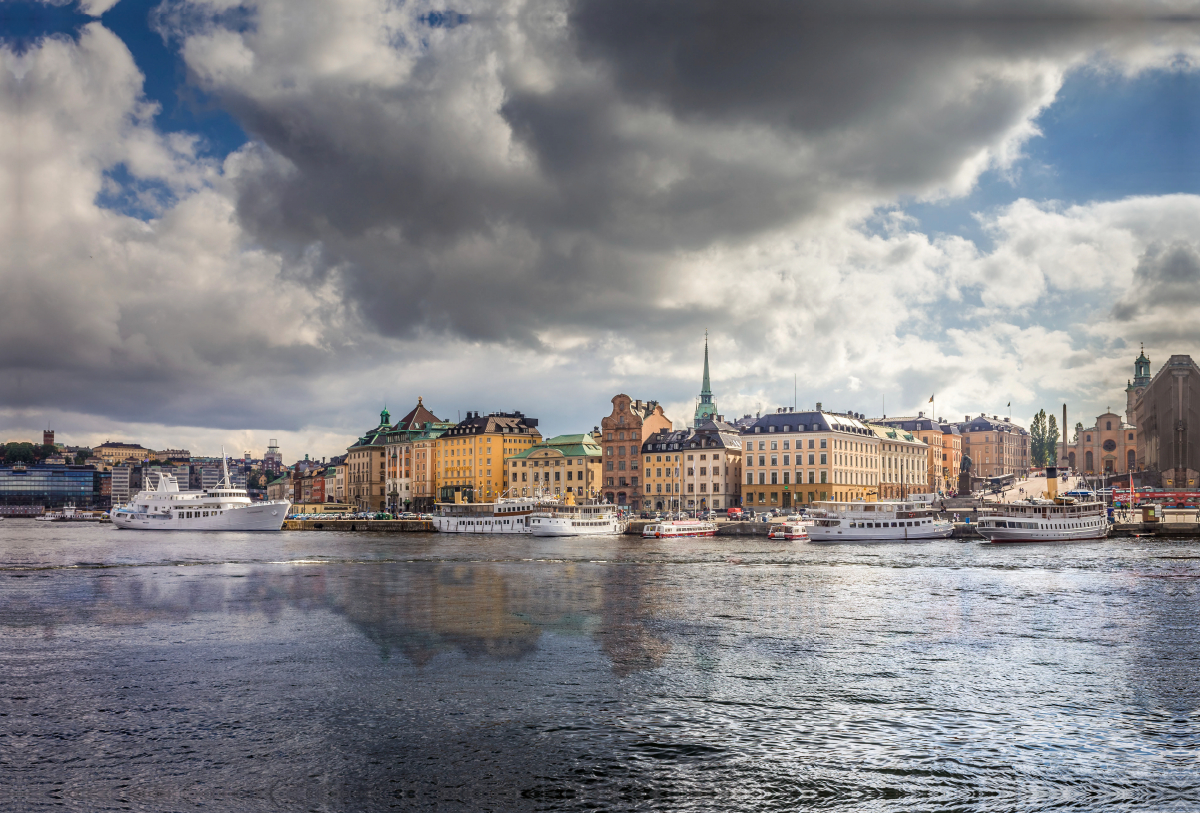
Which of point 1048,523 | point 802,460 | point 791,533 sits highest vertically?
point 802,460

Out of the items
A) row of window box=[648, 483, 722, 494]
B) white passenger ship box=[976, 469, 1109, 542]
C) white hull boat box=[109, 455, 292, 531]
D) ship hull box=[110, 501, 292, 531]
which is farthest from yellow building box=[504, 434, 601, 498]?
white passenger ship box=[976, 469, 1109, 542]

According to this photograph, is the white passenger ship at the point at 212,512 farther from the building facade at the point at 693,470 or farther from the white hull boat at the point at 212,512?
the building facade at the point at 693,470

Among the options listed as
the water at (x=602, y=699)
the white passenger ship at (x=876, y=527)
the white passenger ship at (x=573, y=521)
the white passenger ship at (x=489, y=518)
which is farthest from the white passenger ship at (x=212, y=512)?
the water at (x=602, y=699)

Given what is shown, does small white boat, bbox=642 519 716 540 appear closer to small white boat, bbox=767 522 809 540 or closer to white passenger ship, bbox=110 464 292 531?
small white boat, bbox=767 522 809 540

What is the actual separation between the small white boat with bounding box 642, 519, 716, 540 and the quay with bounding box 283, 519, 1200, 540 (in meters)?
2.46

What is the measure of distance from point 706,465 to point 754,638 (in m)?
129

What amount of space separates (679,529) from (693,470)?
46.5 metres

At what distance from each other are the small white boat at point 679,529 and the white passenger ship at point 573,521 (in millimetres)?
7506

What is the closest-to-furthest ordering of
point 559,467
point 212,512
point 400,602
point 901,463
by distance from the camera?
point 400,602 < point 212,512 < point 901,463 < point 559,467

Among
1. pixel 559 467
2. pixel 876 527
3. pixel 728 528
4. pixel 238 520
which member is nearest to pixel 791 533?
pixel 876 527

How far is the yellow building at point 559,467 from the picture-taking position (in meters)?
184

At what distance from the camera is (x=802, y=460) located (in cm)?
15688

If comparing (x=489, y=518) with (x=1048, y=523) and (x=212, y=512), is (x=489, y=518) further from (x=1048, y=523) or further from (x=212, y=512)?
(x=1048, y=523)

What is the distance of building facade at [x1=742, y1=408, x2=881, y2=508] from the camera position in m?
155
